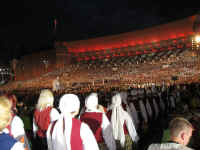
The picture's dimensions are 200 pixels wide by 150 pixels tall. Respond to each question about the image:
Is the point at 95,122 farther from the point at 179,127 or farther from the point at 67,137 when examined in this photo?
the point at 179,127

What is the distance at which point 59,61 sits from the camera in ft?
54.7

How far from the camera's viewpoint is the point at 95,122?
2.95 m

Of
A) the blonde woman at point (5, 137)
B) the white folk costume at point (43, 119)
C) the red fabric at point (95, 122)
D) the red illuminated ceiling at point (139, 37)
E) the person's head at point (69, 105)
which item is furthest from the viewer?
the red illuminated ceiling at point (139, 37)

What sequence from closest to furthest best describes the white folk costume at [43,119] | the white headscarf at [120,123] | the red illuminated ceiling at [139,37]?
the white folk costume at [43,119] < the white headscarf at [120,123] < the red illuminated ceiling at [139,37]

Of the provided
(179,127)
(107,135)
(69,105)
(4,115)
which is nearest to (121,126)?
(107,135)

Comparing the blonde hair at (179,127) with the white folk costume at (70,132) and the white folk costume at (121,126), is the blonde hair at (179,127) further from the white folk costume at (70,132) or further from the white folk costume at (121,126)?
the white folk costume at (121,126)

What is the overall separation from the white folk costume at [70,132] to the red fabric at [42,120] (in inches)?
44.6

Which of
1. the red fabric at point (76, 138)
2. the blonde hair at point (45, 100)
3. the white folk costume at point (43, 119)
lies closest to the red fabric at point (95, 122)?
the white folk costume at point (43, 119)

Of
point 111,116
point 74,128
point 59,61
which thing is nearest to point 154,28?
point 59,61

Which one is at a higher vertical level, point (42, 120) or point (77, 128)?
point (77, 128)

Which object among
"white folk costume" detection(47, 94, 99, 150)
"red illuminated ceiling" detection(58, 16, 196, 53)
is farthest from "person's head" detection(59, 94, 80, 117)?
"red illuminated ceiling" detection(58, 16, 196, 53)

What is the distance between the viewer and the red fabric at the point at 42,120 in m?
3.36

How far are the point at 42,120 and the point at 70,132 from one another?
5.16 ft

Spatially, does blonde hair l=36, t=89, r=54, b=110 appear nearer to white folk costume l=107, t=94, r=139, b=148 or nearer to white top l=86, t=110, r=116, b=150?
white top l=86, t=110, r=116, b=150
